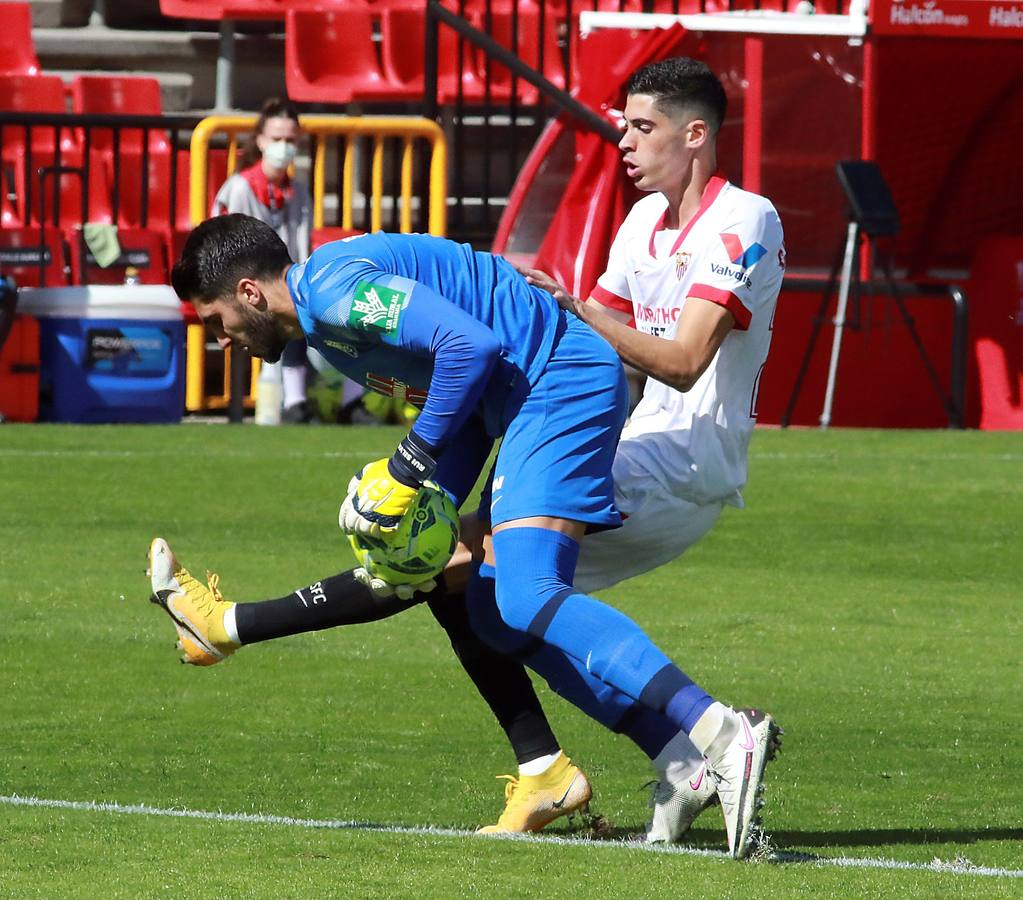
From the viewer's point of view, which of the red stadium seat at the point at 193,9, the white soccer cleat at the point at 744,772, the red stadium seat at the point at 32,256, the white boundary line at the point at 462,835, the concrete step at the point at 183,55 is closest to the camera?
the white soccer cleat at the point at 744,772

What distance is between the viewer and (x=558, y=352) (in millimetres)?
5129

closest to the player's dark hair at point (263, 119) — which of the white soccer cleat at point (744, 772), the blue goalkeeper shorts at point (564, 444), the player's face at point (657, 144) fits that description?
the player's face at point (657, 144)

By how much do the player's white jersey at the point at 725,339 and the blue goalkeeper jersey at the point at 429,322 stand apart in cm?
43

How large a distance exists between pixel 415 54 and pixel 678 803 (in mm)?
15826

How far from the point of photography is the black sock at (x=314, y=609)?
5.41 metres

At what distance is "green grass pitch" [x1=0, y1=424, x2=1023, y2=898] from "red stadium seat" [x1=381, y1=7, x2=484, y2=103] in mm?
7862

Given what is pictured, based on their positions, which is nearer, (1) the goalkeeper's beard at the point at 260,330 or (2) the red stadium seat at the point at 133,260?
(1) the goalkeeper's beard at the point at 260,330

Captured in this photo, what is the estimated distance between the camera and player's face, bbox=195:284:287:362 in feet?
16.5

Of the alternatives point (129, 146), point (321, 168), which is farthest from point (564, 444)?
point (129, 146)

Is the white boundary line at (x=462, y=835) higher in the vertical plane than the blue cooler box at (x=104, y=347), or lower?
higher

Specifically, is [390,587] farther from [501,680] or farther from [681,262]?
[681,262]

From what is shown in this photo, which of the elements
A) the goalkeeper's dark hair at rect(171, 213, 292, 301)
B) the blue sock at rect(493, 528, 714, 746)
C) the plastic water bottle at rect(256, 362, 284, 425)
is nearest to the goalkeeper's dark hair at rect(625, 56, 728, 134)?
the goalkeeper's dark hair at rect(171, 213, 292, 301)

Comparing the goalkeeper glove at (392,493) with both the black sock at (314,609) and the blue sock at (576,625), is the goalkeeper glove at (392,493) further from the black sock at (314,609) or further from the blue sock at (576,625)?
the black sock at (314,609)

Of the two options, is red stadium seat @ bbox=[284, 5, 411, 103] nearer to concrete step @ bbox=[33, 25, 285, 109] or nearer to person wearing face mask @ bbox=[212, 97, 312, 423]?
concrete step @ bbox=[33, 25, 285, 109]
